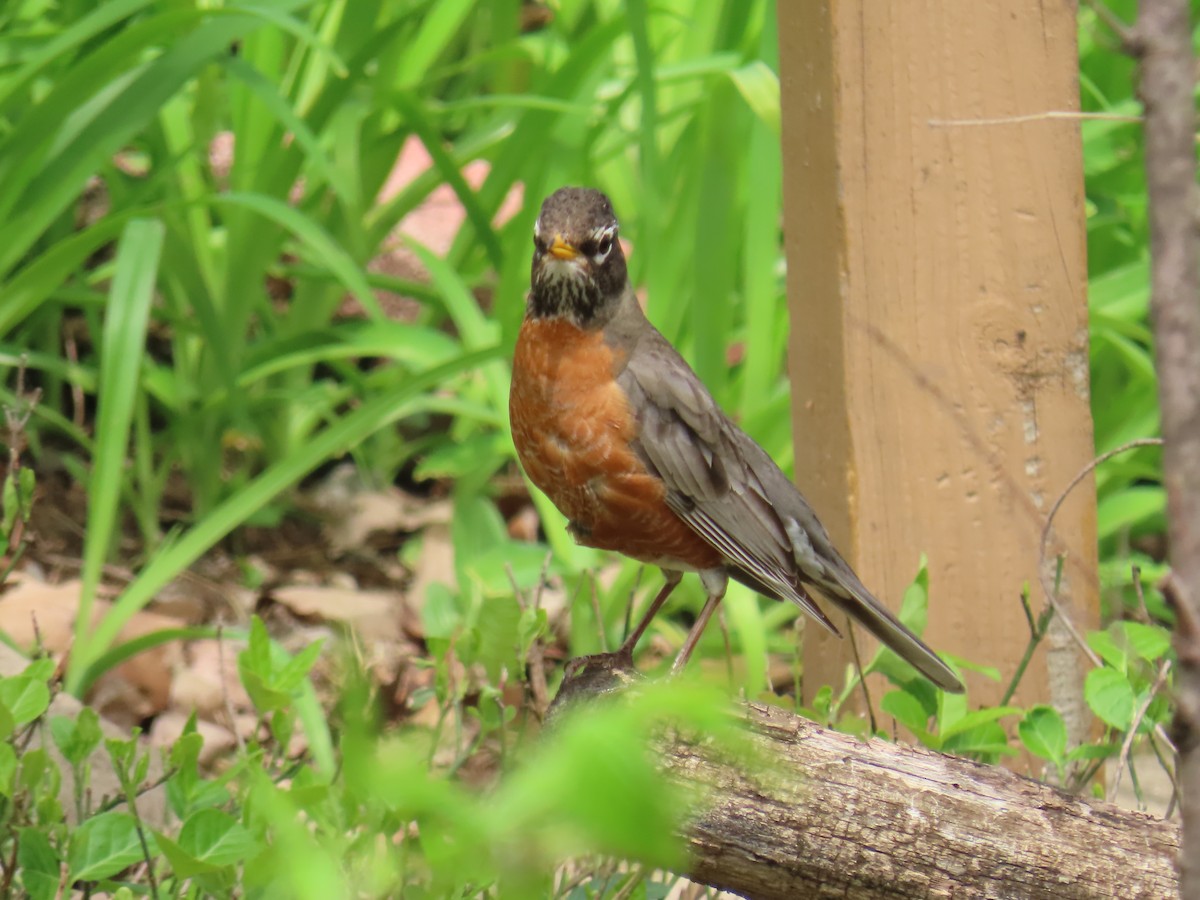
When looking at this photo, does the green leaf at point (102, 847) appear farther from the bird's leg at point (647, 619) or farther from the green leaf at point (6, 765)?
the bird's leg at point (647, 619)

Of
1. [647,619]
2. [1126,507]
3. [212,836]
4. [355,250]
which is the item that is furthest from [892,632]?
[355,250]

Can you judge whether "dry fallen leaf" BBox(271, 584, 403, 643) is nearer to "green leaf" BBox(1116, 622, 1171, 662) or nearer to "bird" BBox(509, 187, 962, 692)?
"bird" BBox(509, 187, 962, 692)

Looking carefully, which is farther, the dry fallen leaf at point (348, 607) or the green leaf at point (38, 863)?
the dry fallen leaf at point (348, 607)

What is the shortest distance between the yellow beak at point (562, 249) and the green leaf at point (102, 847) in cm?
110

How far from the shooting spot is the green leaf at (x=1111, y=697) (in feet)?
6.38

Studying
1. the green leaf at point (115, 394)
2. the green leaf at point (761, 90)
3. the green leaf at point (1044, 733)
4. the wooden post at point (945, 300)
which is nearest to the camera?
the green leaf at point (1044, 733)

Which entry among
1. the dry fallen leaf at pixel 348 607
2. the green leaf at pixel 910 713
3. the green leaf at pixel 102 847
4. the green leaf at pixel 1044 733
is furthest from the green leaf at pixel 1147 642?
the dry fallen leaf at pixel 348 607

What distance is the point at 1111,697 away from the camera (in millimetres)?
1950

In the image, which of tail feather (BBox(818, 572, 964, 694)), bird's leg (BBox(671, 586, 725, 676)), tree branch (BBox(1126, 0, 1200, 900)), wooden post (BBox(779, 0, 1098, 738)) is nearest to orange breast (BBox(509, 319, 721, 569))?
bird's leg (BBox(671, 586, 725, 676))

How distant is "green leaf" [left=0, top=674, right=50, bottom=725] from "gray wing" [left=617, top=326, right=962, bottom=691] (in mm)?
1021

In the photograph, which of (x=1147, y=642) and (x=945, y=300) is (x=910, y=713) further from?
(x=945, y=300)

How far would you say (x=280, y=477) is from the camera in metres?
3.04

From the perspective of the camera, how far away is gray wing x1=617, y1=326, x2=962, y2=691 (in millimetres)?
2389

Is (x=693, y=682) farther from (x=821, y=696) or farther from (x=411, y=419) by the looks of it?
(x=411, y=419)
